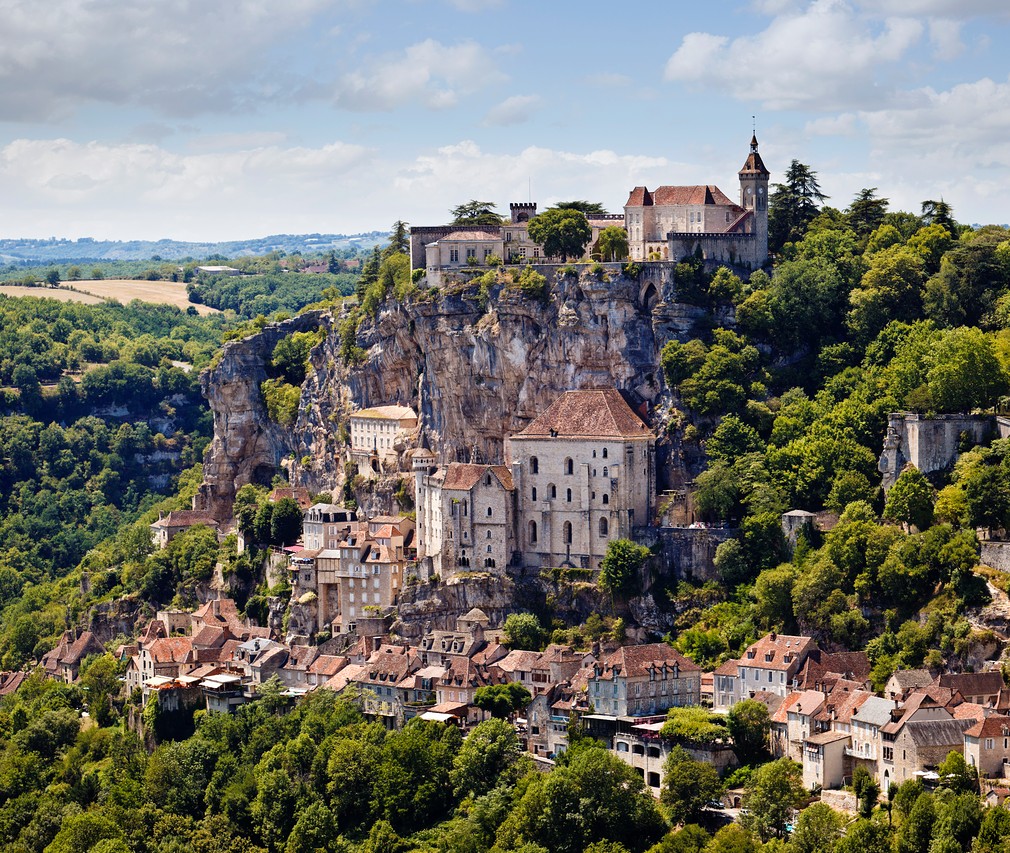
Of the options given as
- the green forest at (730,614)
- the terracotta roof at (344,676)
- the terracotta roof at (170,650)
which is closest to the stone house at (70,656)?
the green forest at (730,614)

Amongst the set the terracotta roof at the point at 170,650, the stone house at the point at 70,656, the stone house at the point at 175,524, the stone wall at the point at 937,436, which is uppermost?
the stone wall at the point at 937,436

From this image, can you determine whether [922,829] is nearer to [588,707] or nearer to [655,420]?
[588,707]

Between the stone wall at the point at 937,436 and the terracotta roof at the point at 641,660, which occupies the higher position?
the stone wall at the point at 937,436

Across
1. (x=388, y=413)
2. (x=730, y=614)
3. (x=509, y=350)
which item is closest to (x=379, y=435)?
(x=388, y=413)

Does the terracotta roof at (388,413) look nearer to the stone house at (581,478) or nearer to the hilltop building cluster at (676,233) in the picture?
the hilltop building cluster at (676,233)

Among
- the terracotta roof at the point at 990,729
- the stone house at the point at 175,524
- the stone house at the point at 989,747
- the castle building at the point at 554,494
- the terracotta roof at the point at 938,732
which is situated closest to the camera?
the stone house at the point at 989,747

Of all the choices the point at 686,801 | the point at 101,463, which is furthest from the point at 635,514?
the point at 101,463
